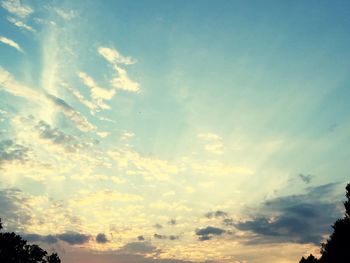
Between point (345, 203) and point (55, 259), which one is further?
point (55, 259)

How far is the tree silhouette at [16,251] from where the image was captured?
234 feet

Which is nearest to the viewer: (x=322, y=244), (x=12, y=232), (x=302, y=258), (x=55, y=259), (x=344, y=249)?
(x=344, y=249)

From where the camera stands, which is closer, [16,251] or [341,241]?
[341,241]

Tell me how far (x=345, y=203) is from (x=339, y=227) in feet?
14.9

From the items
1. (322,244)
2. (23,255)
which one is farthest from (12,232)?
(322,244)

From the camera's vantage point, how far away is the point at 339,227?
173 ft

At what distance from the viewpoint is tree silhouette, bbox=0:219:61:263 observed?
7131cm

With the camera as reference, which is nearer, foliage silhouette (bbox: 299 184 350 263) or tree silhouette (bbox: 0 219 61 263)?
foliage silhouette (bbox: 299 184 350 263)

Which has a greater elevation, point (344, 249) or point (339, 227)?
point (339, 227)

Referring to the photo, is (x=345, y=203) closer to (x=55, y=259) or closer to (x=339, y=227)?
(x=339, y=227)

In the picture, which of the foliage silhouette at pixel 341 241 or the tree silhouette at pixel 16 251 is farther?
the tree silhouette at pixel 16 251

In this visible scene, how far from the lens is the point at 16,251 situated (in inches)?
2908

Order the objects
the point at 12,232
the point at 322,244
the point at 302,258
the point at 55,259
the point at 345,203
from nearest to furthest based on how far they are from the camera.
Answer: the point at 345,203
the point at 322,244
the point at 12,232
the point at 302,258
the point at 55,259

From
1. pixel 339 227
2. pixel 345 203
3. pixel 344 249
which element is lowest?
pixel 344 249
